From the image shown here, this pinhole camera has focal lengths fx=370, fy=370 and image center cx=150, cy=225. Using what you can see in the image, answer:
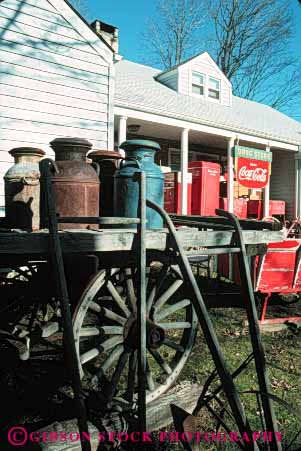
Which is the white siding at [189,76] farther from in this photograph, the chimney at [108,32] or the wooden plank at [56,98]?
the wooden plank at [56,98]

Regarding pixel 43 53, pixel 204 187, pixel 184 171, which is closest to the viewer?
pixel 43 53

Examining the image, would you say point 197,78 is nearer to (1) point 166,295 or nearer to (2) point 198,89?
(2) point 198,89

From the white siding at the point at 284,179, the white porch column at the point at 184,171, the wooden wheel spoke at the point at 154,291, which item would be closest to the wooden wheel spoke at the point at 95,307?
the wooden wheel spoke at the point at 154,291

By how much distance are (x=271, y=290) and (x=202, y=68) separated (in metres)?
9.86

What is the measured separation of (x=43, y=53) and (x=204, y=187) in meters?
5.58

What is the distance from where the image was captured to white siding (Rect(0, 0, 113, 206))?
5.54 meters

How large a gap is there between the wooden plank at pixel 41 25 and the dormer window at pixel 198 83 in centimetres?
721

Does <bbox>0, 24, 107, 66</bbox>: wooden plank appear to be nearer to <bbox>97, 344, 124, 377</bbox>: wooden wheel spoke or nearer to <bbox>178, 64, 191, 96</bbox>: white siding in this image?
<bbox>97, 344, 124, 377</bbox>: wooden wheel spoke

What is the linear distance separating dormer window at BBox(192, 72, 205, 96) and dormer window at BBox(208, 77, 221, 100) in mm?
314

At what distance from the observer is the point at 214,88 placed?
1327 centimetres

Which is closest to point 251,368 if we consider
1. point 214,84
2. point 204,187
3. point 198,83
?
point 204,187

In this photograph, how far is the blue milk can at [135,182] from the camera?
100 inches

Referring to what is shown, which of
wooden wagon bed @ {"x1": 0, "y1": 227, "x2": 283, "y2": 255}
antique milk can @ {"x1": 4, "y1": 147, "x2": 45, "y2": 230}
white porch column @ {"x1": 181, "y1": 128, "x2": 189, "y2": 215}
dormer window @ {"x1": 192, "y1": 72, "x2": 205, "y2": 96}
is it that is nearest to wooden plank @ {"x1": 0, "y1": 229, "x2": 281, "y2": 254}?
wooden wagon bed @ {"x1": 0, "y1": 227, "x2": 283, "y2": 255}

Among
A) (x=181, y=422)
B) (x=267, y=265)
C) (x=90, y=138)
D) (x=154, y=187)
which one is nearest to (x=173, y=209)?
(x=90, y=138)
